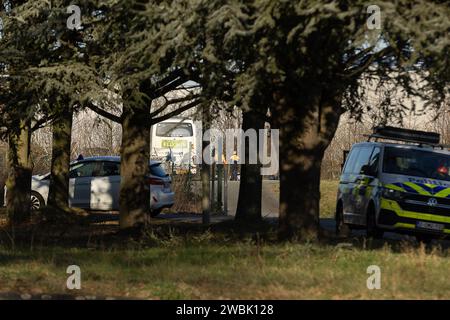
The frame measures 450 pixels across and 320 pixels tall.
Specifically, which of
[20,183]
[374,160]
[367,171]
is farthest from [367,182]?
[20,183]

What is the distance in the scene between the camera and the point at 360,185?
21.5 meters

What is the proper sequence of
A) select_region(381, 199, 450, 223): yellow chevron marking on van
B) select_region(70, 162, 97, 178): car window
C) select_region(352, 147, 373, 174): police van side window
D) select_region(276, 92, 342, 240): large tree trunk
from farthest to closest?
1. select_region(70, 162, 97, 178): car window
2. select_region(352, 147, 373, 174): police van side window
3. select_region(381, 199, 450, 223): yellow chevron marking on van
4. select_region(276, 92, 342, 240): large tree trunk

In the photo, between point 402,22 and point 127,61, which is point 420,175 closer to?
point 127,61

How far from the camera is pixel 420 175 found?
20.4 meters

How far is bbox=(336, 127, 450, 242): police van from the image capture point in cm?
1988

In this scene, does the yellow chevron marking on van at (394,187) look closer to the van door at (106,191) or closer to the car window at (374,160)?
Result: the car window at (374,160)

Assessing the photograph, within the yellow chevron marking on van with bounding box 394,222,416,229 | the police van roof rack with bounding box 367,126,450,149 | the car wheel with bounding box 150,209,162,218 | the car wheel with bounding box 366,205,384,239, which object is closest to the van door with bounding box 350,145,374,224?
the car wheel with bounding box 366,205,384,239

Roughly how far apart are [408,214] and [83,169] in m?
12.1

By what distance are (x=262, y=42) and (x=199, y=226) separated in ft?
38.2

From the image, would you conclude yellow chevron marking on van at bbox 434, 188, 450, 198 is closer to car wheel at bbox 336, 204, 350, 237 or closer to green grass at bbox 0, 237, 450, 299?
car wheel at bbox 336, 204, 350, 237
